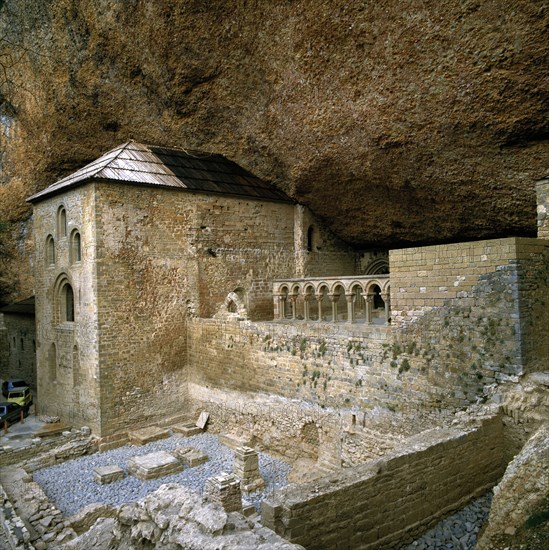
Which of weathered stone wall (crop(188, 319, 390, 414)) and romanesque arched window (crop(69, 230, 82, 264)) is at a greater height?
romanesque arched window (crop(69, 230, 82, 264))

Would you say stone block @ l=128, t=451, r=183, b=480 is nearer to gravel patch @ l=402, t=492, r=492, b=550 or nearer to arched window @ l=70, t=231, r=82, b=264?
arched window @ l=70, t=231, r=82, b=264

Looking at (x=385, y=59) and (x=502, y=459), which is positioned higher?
(x=385, y=59)

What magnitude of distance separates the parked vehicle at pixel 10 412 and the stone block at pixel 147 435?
421 cm

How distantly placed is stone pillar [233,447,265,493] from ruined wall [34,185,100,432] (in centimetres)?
458

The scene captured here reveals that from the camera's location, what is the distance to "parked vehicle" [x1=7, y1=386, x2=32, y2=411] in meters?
15.9

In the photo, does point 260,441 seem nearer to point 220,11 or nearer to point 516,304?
point 516,304

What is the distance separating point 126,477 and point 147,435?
6.42ft

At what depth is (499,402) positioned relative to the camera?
285 inches

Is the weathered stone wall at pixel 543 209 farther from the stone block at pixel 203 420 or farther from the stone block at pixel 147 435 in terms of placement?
the stone block at pixel 147 435

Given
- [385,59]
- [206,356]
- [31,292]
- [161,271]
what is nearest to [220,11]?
[385,59]

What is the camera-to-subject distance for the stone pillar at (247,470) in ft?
31.3

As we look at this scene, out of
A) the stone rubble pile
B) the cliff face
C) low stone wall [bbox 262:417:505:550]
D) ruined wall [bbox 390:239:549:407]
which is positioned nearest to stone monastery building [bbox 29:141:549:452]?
ruined wall [bbox 390:239:549:407]

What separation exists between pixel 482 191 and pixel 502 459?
6302 mm

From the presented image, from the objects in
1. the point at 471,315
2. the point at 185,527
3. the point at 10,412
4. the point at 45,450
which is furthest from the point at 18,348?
the point at 471,315
